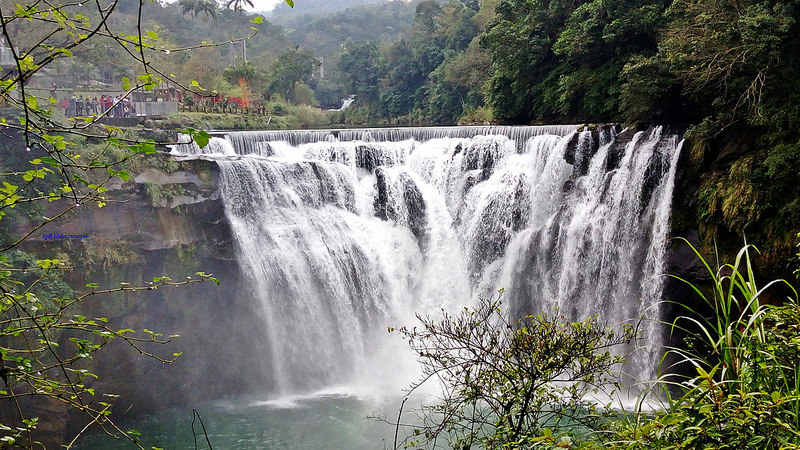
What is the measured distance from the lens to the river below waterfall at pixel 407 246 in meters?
11.2

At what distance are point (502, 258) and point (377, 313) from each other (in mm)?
3166

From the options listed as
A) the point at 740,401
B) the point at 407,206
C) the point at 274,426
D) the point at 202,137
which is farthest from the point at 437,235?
the point at 202,137

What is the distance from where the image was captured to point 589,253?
11.8 meters

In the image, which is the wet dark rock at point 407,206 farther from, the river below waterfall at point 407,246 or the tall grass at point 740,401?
the tall grass at point 740,401

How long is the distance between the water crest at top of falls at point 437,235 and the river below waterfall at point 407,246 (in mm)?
31

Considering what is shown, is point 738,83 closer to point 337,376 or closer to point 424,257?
point 424,257

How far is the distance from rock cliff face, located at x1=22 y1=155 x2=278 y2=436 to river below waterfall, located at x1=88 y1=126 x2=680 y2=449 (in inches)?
15.1

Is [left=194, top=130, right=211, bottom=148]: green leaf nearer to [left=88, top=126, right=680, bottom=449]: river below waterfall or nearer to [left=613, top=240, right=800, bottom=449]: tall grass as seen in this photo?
[left=613, top=240, right=800, bottom=449]: tall grass

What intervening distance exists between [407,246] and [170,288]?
550 cm

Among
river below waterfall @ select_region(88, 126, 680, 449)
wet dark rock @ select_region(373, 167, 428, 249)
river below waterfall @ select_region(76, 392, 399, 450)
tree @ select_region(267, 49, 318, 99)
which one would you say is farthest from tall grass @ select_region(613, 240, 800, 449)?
tree @ select_region(267, 49, 318, 99)

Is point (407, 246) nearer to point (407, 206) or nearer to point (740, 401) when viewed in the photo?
point (407, 206)

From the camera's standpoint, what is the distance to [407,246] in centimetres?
1438

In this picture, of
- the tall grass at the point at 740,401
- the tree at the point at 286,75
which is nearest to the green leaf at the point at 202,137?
the tall grass at the point at 740,401

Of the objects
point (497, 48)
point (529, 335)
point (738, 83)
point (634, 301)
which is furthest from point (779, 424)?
point (497, 48)
